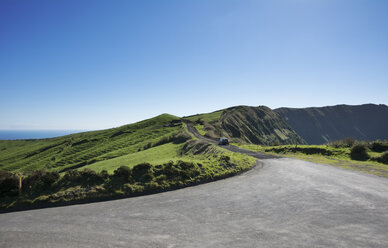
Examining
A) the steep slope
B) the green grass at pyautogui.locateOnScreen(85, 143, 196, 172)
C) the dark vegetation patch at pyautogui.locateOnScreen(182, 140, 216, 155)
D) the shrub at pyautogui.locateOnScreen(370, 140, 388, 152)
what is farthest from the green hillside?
the shrub at pyautogui.locateOnScreen(370, 140, 388, 152)

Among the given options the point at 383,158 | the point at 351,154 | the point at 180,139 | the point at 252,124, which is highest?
the point at 252,124

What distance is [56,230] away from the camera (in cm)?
1036

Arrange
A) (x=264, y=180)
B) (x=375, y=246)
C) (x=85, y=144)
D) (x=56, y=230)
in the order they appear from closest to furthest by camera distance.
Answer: (x=375, y=246)
(x=56, y=230)
(x=264, y=180)
(x=85, y=144)

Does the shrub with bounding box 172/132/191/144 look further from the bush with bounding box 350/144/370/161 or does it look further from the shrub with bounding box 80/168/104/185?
the bush with bounding box 350/144/370/161

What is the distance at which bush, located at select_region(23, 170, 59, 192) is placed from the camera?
1627 centimetres

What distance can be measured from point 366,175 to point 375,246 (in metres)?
15.3

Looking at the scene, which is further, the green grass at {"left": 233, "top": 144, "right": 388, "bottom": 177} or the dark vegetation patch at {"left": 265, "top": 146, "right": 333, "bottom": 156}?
the dark vegetation patch at {"left": 265, "top": 146, "right": 333, "bottom": 156}

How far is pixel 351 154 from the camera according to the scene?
31062 mm

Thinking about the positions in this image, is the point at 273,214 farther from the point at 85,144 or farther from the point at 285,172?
the point at 85,144

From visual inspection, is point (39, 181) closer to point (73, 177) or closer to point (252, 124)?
point (73, 177)

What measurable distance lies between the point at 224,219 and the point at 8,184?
692 inches

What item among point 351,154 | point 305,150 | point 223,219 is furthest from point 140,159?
point 351,154

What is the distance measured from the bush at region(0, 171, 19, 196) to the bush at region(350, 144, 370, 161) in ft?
136

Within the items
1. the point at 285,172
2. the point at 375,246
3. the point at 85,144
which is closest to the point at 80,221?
the point at 375,246
